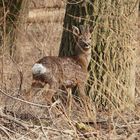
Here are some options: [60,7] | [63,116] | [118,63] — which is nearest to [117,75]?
[118,63]

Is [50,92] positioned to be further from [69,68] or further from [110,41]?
[110,41]

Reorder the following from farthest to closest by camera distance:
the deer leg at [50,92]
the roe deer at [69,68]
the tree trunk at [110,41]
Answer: the roe deer at [69,68], the tree trunk at [110,41], the deer leg at [50,92]

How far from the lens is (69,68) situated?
9.66 metres

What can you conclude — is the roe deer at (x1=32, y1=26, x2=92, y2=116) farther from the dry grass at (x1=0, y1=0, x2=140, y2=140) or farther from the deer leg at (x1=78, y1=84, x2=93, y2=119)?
the dry grass at (x1=0, y1=0, x2=140, y2=140)

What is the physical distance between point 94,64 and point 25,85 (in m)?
1.84

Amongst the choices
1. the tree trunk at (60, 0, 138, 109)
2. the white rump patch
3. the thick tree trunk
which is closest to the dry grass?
the white rump patch

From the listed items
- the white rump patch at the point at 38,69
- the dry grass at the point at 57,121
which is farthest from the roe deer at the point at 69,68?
the dry grass at the point at 57,121

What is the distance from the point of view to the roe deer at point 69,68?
30.0ft

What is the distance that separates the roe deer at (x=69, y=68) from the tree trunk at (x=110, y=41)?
0.52 feet

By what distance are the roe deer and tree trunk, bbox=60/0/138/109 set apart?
16 cm

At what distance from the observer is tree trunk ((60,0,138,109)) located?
340 inches

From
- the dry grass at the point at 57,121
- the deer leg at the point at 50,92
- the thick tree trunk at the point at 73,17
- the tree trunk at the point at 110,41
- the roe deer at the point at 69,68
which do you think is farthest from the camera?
the roe deer at the point at 69,68

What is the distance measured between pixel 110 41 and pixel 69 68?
112 cm

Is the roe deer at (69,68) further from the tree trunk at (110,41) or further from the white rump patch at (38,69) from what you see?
the tree trunk at (110,41)
